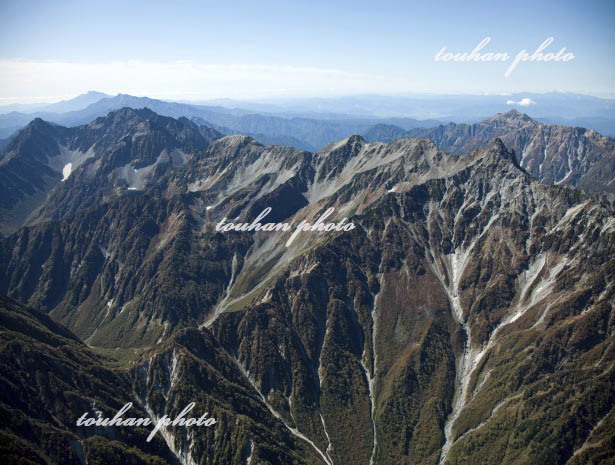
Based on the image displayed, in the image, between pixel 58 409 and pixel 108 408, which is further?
pixel 108 408

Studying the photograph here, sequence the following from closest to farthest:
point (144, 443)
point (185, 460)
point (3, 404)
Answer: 1. point (3, 404)
2. point (144, 443)
3. point (185, 460)

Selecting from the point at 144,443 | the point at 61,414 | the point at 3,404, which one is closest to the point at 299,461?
the point at 144,443

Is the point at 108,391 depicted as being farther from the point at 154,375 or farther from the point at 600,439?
the point at 600,439

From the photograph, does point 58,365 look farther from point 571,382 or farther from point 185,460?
point 571,382

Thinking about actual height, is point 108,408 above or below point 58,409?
below

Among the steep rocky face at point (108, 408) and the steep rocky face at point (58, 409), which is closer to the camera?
the steep rocky face at point (58, 409)

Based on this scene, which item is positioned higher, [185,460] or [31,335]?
[31,335]

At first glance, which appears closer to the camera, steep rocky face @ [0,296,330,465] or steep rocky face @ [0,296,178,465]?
steep rocky face @ [0,296,178,465]

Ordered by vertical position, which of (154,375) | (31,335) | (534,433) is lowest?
(534,433)

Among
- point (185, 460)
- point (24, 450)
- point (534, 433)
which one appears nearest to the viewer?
point (24, 450)

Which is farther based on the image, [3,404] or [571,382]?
[571,382]
